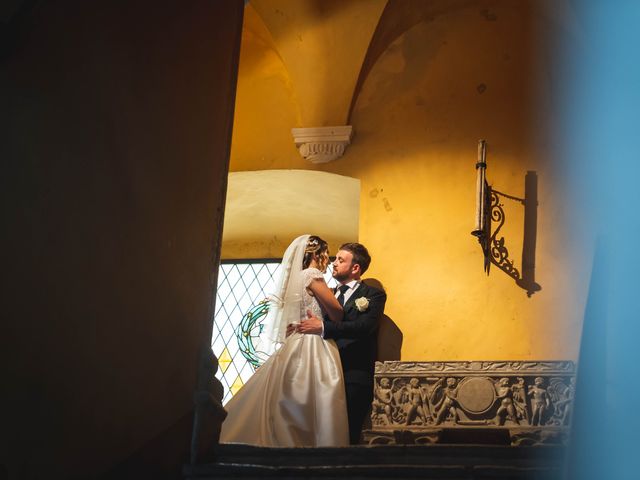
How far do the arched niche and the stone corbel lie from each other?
0.14 m

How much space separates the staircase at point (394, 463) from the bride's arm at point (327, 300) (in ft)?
8.86

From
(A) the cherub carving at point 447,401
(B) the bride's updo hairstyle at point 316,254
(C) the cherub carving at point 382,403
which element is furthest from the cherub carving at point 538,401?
(B) the bride's updo hairstyle at point 316,254

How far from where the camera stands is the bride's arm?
6.53m

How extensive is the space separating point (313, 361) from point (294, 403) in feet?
1.28

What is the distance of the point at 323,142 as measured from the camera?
26.0 feet

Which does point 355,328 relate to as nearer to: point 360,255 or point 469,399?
point 360,255

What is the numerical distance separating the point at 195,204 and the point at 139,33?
83cm

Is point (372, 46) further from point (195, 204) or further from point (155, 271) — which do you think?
point (155, 271)

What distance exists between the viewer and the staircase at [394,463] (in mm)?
3104

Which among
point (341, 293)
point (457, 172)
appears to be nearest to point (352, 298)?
point (341, 293)

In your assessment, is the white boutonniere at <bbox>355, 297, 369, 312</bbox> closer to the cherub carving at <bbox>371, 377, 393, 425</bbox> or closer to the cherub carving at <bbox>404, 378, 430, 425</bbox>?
the cherub carving at <bbox>371, 377, 393, 425</bbox>

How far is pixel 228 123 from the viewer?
4.86 m

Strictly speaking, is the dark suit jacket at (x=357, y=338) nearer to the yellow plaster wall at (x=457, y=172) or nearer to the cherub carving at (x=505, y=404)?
the yellow plaster wall at (x=457, y=172)

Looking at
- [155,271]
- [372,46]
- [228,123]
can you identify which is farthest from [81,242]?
[372,46]
